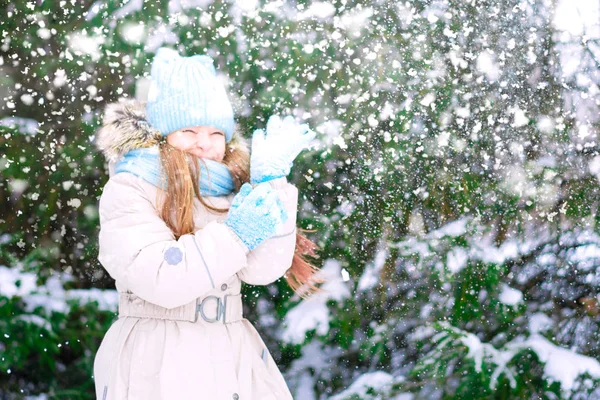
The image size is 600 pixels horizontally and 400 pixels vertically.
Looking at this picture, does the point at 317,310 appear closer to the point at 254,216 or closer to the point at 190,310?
the point at 190,310

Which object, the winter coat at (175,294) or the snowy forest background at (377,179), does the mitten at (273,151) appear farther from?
the snowy forest background at (377,179)

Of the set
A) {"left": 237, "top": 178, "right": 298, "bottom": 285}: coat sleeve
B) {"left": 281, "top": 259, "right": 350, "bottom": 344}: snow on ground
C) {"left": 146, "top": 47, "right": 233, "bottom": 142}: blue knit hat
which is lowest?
{"left": 281, "top": 259, "right": 350, "bottom": 344}: snow on ground

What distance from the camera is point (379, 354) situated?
3.25 metres

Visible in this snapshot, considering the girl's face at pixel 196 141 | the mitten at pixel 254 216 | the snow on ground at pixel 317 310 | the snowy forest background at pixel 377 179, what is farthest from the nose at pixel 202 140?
the snow on ground at pixel 317 310

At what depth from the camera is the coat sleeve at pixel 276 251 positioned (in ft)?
6.37

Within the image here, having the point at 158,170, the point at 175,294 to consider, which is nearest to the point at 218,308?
the point at 175,294

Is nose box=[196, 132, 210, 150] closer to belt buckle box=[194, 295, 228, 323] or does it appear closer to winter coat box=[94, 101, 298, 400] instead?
winter coat box=[94, 101, 298, 400]

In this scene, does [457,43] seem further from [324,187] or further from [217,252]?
[217,252]

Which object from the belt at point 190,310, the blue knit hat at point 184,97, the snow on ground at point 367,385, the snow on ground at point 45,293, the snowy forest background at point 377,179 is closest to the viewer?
the belt at point 190,310

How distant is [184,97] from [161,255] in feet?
1.81

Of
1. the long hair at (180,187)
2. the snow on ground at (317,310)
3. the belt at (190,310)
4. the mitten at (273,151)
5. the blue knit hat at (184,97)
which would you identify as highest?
the blue knit hat at (184,97)

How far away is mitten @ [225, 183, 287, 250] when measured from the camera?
1833 millimetres

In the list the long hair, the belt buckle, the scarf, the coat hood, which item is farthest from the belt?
the coat hood

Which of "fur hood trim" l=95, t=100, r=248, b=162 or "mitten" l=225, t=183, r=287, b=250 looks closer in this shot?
"mitten" l=225, t=183, r=287, b=250
